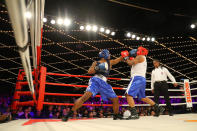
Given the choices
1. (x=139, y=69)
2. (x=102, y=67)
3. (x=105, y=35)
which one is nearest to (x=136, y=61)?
(x=139, y=69)

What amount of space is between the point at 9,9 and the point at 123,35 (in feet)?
22.6

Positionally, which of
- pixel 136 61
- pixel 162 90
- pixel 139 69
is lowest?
pixel 162 90

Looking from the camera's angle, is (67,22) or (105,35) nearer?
(67,22)

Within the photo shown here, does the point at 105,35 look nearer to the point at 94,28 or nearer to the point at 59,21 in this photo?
the point at 94,28

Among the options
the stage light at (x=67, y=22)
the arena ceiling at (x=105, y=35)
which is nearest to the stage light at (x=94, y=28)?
the arena ceiling at (x=105, y=35)

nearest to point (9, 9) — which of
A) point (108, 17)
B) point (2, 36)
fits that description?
point (108, 17)

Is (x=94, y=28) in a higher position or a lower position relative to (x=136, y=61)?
higher

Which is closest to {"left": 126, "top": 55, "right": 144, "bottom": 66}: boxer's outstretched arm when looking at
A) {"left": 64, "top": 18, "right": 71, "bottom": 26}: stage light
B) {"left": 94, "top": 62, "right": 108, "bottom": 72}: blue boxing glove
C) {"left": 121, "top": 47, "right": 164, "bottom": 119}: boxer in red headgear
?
{"left": 121, "top": 47, "right": 164, "bottom": 119}: boxer in red headgear

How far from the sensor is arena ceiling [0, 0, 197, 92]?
574 centimetres

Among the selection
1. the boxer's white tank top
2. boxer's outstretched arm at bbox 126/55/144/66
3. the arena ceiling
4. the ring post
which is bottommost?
the ring post

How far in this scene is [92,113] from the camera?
6.95m

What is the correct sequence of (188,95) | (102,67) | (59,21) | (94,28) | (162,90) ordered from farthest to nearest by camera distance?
1. (94,28)
2. (59,21)
3. (188,95)
4. (162,90)
5. (102,67)

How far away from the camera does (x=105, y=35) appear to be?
719 centimetres

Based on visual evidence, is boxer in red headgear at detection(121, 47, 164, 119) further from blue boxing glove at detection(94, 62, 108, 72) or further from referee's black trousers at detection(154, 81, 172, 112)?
referee's black trousers at detection(154, 81, 172, 112)
